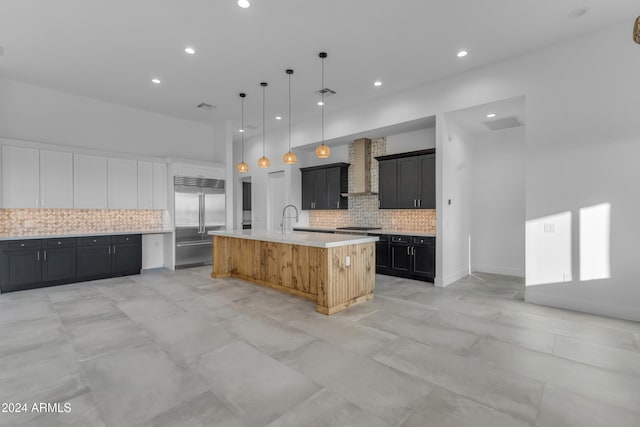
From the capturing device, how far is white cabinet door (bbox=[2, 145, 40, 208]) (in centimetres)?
518

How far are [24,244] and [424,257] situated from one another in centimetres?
704

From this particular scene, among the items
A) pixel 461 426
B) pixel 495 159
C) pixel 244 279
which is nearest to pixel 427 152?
pixel 495 159

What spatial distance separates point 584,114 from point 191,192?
733cm

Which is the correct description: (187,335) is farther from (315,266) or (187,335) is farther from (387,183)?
(387,183)

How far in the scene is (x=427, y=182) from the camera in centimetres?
594

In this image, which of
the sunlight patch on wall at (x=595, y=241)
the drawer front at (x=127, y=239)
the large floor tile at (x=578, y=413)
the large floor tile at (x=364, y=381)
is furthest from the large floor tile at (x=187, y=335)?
the sunlight patch on wall at (x=595, y=241)

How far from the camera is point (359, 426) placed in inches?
74.7

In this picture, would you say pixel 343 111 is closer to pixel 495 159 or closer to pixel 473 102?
pixel 473 102

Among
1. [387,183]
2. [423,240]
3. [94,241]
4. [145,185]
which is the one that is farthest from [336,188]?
[94,241]

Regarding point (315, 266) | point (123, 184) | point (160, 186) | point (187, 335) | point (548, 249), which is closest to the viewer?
point (187, 335)

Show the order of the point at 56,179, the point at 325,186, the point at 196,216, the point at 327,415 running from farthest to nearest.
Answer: the point at 325,186, the point at 196,216, the point at 56,179, the point at 327,415

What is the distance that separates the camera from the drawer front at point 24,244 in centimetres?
509

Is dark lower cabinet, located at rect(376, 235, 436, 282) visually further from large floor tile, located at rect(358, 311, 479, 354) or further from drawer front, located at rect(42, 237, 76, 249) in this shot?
drawer front, located at rect(42, 237, 76, 249)

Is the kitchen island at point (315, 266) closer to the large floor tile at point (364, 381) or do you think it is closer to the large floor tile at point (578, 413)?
the large floor tile at point (364, 381)
